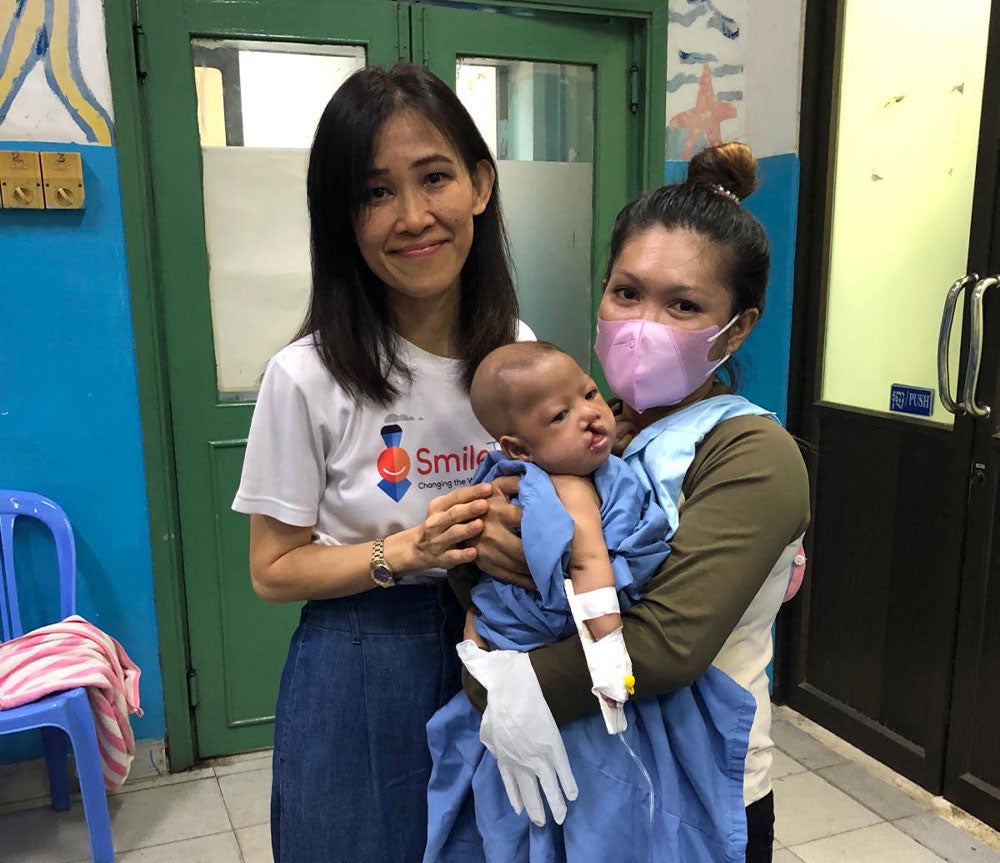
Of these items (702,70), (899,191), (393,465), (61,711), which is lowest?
(61,711)

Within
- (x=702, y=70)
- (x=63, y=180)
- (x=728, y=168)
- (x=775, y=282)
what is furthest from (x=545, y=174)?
(x=728, y=168)

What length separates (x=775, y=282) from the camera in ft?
9.22

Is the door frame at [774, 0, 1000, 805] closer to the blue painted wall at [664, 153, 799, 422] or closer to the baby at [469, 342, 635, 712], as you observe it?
the blue painted wall at [664, 153, 799, 422]

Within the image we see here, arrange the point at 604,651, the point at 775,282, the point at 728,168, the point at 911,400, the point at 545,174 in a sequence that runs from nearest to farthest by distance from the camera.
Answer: the point at 604,651
the point at 728,168
the point at 911,400
the point at 545,174
the point at 775,282

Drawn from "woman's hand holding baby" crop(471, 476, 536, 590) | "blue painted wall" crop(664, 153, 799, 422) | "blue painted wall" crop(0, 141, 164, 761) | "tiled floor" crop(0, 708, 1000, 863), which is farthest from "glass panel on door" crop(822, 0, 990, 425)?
"blue painted wall" crop(0, 141, 164, 761)

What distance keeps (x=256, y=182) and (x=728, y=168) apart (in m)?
1.75

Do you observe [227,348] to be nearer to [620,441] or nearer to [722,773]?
[620,441]

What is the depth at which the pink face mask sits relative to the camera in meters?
1.02

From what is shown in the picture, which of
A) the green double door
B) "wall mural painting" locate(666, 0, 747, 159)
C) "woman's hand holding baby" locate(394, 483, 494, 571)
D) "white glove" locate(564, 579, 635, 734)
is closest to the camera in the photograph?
"white glove" locate(564, 579, 635, 734)

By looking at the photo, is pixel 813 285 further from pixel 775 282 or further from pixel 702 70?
pixel 702 70

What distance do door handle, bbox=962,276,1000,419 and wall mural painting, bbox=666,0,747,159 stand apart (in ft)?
3.27

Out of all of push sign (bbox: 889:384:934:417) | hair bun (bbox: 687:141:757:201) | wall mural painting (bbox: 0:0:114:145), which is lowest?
push sign (bbox: 889:384:934:417)

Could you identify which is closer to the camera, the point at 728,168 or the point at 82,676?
the point at 728,168

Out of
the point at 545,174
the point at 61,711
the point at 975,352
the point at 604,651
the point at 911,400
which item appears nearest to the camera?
the point at 604,651
